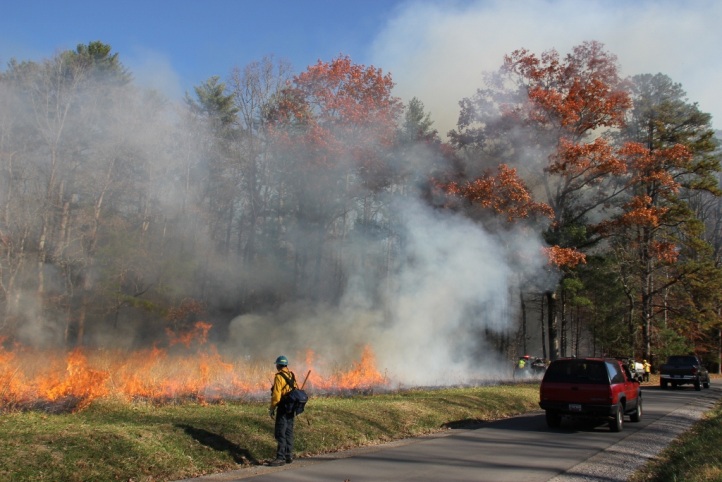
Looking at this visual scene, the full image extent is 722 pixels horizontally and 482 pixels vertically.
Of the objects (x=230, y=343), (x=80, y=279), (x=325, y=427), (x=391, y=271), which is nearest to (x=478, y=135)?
(x=391, y=271)

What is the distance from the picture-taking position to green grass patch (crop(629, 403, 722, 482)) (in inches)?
280

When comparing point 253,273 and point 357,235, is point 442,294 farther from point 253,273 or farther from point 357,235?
point 253,273

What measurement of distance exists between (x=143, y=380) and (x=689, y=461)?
10.2m

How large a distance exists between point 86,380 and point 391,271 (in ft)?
41.2

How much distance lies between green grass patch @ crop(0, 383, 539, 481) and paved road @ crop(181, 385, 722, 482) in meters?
0.53

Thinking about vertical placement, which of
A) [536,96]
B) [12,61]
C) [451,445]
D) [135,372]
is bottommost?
[451,445]

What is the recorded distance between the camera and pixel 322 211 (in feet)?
95.1

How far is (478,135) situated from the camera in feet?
96.6

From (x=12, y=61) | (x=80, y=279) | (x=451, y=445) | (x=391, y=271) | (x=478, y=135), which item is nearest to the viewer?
(x=451, y=445)

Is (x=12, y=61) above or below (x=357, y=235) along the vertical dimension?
above

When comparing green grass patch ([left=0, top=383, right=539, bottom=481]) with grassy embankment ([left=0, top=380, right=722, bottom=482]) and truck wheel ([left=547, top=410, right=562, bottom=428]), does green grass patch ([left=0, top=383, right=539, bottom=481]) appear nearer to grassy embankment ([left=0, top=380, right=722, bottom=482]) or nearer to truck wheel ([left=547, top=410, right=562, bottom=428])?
grassy embankment ([left=0, top=380, right=722, bottom=482])

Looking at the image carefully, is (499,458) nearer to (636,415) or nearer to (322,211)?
(636,415)

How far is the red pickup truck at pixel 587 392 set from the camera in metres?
12.2

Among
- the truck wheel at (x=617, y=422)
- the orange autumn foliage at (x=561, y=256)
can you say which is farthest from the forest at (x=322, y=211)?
the truck wheel at (x=617, y=422)
